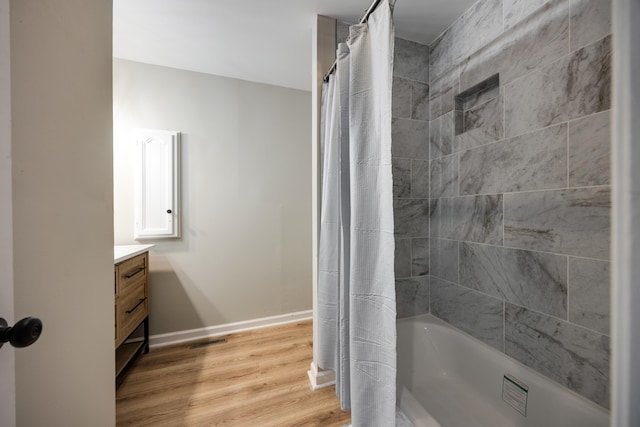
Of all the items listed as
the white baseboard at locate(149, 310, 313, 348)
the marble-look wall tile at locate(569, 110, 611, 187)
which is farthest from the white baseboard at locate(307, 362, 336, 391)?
the marble-look wall tile at locate(569, 110, 611, 187)

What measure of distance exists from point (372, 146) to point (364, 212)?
254mm

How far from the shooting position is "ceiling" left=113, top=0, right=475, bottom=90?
51.8 inches

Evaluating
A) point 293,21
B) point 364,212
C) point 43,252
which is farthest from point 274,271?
point 293,21

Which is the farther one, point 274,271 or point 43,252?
point 274,271

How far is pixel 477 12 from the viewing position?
1276 mm

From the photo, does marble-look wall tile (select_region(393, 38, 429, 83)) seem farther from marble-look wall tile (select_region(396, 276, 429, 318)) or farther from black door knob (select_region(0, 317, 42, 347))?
black door knob (select_region(0, 317, 42, 347))

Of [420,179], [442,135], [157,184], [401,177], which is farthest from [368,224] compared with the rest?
[157,184]

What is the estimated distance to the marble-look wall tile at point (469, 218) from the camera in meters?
1.21

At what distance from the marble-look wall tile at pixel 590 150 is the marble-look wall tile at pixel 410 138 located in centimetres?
75

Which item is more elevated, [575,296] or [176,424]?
[575,296]

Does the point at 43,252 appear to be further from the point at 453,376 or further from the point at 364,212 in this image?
the point at 453,376

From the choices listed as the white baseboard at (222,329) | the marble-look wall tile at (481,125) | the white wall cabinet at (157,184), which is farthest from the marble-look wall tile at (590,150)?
the white wall cabinet at (157,184)

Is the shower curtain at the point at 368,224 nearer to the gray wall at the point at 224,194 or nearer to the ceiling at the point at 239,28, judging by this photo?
the ceiling at the point at 239,28

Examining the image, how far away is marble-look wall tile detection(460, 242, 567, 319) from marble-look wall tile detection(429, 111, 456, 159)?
25.5 inches
